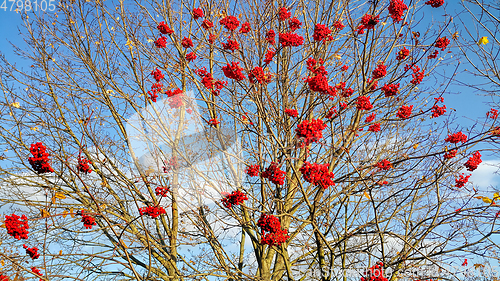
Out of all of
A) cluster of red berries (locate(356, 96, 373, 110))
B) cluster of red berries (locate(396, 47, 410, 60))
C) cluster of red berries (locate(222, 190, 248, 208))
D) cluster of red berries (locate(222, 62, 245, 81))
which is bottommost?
cluster of red berries (locate(222, 190, 248, 208))

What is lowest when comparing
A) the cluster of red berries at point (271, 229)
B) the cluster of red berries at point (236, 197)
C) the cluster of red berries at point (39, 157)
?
the cluster of red berries at point (271, 229)

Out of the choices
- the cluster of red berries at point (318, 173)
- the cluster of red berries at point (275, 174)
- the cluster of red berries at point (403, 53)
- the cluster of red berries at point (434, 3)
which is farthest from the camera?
the cluster of red berries at point (403, 53)

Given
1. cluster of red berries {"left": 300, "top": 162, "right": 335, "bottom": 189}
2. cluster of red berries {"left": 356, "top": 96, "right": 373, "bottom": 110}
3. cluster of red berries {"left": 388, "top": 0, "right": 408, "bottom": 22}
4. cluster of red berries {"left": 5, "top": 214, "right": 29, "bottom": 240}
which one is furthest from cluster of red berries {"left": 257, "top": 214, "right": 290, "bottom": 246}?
cluster of red berries {"left": 388, "top": 0, "right": 408, "bottom": 22}

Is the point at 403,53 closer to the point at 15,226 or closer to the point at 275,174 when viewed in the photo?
the point at 275,174

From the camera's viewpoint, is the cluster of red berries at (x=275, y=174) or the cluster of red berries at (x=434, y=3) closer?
the cluster of red berries at (x=275, y=174)

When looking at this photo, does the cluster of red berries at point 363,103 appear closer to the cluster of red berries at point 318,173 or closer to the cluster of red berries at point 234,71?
the cluster of red berries at point 318,173

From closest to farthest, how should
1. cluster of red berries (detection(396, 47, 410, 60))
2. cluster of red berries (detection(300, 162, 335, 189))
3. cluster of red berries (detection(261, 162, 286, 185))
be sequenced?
cluster of red berries (detection(300, 162, 335, 189)), cluster of red berries (detection(261, 162, 286, 185)), cluster of red berries (detection(396, 47, 410, 60))

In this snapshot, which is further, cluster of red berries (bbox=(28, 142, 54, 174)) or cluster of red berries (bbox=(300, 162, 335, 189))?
cluster of red berries (bbox=(300, 162, 335, 189))

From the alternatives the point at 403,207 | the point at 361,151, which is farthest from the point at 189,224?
the point at 403,207

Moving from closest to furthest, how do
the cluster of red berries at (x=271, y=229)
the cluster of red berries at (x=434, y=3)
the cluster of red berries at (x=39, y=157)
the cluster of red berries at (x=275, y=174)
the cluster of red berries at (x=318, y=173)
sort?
the cluster of red berries at (x=39, y=157), the cluster of red berries at (x=318, y=173), the cluster of red berries at (x=271, y=229), the cluster of red berries at (x=275, y=174), the cluster of red berries at (x=434, y=3)

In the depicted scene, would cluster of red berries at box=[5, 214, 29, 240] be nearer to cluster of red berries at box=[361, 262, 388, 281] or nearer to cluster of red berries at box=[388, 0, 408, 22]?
cluster of red berries at box=[361, 262, 388, 281]

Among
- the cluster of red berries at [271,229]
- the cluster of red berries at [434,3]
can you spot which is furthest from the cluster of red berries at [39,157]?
the cluster of red berries at [434,3]

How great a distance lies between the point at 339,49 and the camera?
20.9ft

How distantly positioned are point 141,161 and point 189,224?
176cm
